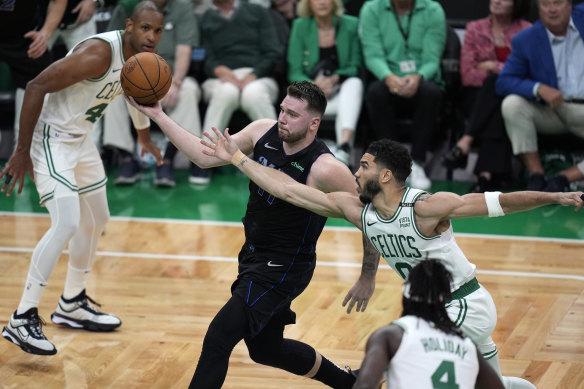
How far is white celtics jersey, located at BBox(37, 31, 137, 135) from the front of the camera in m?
5.65

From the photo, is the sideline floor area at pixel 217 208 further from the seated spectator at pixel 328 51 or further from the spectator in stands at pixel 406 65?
the seated spectator at pixel 328 51

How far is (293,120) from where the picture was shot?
179 inches

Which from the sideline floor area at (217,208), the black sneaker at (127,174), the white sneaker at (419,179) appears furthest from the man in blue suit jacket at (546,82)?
the black sneaker at (127,174)

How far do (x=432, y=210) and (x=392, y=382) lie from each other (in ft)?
3.50

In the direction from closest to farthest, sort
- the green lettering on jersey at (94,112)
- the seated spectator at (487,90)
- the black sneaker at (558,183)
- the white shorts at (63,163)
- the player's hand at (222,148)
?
the player's hand at (222,148) < the white shorts at (63,163) < the green lettering on jersey at (94,112) < the black sneaker at (558,183) < the seated spectator at (487,90)

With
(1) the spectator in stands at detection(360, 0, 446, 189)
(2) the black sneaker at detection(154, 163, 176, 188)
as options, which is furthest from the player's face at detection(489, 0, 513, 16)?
(2) the black sneaker at detection(154, 163, 176, 188)

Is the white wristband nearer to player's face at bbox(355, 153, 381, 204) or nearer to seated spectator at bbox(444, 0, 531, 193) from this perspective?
player's face at bbox(355, 153, 381, 204)

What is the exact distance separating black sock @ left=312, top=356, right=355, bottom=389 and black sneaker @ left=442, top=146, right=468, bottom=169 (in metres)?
4.81

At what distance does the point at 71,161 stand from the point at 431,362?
314 cm

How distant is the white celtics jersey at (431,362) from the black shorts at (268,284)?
124 centimetres

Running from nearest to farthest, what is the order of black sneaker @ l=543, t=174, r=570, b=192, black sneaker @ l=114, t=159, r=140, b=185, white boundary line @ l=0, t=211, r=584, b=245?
white boundary line @ l=0, t=211, r=584, b=245, black sneaker @ l=543, t=174, r=570, b=192, black sneaker @ l=114, t=159, r=140, b=185

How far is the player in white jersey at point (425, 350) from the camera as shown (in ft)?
10.8

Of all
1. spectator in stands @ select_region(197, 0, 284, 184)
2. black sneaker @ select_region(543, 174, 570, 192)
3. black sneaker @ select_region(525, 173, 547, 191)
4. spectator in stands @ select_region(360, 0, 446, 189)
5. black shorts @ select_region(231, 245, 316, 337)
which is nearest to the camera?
black shorts @ select_region(231, 245, 316, 337)

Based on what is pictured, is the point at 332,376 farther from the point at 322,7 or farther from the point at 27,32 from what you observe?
the point at 322,7
